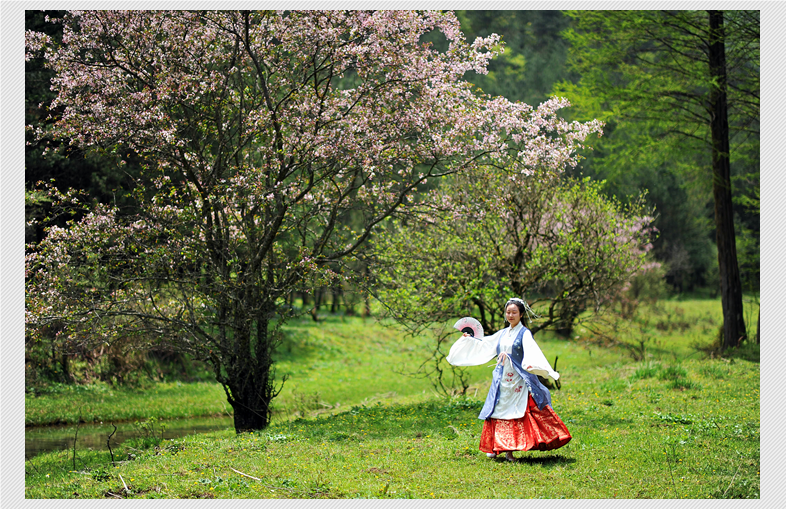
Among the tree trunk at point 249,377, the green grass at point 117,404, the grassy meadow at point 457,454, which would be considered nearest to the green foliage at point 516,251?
the grassy meadow at point 457,454

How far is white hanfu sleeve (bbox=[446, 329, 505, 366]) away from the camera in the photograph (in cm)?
747

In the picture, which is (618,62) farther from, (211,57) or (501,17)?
(501,17)

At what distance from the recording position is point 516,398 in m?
7.20

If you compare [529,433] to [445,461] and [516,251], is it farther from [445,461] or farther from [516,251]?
[516,251]

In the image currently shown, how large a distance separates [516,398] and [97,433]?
29.9 feet

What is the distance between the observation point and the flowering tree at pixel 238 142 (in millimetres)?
9859

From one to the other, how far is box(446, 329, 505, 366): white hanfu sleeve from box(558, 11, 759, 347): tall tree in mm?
11477

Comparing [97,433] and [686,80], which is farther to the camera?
[686,80]

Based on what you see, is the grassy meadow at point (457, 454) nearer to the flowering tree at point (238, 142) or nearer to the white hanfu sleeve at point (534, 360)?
the white hanfu sleeve at point (534, 360)

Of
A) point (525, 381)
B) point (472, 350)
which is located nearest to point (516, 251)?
point (472, 350)

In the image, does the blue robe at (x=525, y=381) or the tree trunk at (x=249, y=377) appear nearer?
the blue robe at (x=525, y=381)

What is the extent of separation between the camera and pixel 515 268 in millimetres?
12898

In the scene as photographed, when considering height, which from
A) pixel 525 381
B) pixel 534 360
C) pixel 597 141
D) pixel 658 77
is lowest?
pixel 525 381

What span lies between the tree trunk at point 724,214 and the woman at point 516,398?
1211 centimetres
